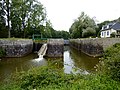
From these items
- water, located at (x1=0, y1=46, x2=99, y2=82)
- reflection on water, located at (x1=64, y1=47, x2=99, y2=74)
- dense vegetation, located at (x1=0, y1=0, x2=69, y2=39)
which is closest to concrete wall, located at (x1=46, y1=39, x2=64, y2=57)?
reflection on water, located at (x1=64, y1=47, x2=99, y2=74)

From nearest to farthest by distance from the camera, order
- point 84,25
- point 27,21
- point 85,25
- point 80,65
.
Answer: point 80,65
point 27,21
point 85,25
point 84,25

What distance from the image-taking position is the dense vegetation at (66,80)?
4.88m

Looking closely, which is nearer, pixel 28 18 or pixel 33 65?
pixel 33 65

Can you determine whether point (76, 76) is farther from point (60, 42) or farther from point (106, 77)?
point (60, 42)

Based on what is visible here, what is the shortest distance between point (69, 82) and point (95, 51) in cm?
1572

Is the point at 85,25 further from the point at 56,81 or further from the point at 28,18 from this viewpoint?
the point at 56,81

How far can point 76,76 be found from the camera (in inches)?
230

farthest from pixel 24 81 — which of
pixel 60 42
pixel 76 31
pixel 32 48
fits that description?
pixel 76 31

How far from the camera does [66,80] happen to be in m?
5.64

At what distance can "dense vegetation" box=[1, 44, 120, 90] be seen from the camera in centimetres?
488

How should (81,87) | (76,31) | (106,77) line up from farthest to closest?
(76,31) → (106,77) → (81,87)

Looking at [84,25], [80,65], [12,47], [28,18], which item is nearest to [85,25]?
[84,25]

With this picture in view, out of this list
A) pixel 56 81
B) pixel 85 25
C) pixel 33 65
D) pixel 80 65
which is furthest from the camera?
pixel 85 25

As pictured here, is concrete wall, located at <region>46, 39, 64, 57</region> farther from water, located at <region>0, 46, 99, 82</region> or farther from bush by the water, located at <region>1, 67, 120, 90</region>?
bush by the water, located at <region>1, 67, 120, 90</region>
